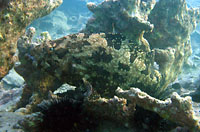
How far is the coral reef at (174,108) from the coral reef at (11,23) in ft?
8.90

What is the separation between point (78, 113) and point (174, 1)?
6.16 meters

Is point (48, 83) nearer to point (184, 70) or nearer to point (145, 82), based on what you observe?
point (145, 82)

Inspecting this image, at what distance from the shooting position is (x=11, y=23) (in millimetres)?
3199

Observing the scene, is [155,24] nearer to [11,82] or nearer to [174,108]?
[174,108]

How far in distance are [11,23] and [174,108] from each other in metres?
3.32

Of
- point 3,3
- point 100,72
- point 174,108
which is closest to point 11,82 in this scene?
point 3,3

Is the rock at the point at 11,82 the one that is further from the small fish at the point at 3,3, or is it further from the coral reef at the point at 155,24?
the small fish at the point at 3,3

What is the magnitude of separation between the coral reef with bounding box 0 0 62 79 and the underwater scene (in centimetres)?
2

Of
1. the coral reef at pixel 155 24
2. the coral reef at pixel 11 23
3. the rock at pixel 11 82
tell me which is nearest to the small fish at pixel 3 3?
the coral reef at pixel 11 23

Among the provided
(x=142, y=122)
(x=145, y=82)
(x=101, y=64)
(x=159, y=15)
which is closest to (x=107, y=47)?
(x=101, y=64)

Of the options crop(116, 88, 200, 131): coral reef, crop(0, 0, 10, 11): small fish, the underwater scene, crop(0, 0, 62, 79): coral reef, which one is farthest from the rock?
crop(116, 88, 200, 131): coral reef

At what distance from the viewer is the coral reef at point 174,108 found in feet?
6.69

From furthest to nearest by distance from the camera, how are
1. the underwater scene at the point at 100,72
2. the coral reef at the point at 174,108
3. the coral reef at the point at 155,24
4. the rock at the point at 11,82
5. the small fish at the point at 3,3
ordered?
the rock at the point at 11,82, the coral reef at the point at 155,24, the small fish at the point at 3,3, the underwater scene at the point at 100,72, the coral reef at the point at 174,108

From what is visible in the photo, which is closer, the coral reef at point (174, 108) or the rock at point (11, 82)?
the coral reef at point (174, 108)
